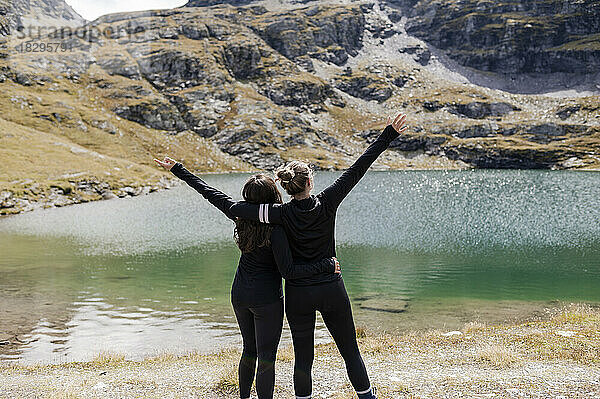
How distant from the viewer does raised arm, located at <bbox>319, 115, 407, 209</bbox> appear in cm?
683

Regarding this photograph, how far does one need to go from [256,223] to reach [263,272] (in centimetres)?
76

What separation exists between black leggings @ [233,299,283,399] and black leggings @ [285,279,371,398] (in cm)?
26

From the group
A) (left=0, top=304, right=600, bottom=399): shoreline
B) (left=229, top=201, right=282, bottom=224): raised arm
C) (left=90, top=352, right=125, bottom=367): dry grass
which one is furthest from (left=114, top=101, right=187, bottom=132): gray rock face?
(left=229, top=201, right=282, bottom=224): raised arm

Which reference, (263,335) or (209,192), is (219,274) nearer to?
(209,192)

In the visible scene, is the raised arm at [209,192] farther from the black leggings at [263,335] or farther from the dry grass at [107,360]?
the dry grass at [107,360]

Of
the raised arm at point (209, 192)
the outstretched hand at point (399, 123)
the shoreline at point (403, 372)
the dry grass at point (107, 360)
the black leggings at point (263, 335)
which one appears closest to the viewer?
the black leggings at point (263, 335)

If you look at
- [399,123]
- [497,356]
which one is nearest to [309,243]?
[399,123]

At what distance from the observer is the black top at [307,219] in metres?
6.60

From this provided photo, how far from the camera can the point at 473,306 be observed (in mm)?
22188

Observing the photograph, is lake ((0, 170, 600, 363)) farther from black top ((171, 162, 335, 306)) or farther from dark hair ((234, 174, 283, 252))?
dark hair ((234, 174, 283, 252))

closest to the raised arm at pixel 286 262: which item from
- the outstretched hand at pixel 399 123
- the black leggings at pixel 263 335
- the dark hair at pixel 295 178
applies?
the dark hair at pixel 295 178

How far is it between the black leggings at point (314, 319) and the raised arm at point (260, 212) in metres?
1.04

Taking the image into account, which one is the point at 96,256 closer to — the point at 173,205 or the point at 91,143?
the point at 173,205

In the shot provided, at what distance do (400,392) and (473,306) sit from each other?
14427 mm
